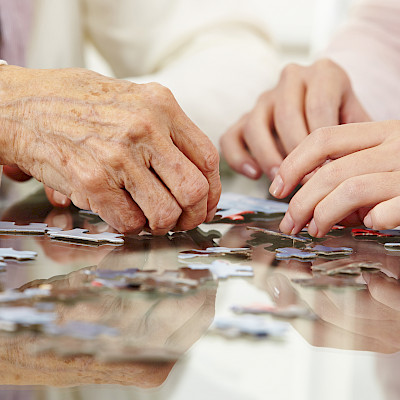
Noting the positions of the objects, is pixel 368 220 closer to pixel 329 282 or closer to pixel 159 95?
pixel 329 282

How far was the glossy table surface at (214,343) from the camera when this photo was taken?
0.45 meters

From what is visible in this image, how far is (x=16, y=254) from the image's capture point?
75cm

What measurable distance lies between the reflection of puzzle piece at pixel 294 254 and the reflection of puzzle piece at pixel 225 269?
8 centimetres

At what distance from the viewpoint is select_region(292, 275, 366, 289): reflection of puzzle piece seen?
2.20 feet

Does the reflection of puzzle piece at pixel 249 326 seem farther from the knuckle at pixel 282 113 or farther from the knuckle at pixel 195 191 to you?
the knuckle at pixel 282 113

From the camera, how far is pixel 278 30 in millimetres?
4766

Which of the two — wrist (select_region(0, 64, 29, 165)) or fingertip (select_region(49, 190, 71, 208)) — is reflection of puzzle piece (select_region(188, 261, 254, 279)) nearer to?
wrist (select_region(0, 64, 29, 165))

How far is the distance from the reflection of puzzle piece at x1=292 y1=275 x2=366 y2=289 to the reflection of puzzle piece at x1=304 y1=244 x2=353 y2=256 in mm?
99

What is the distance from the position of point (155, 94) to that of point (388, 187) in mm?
359

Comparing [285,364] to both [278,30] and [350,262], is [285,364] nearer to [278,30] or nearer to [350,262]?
[350,262]

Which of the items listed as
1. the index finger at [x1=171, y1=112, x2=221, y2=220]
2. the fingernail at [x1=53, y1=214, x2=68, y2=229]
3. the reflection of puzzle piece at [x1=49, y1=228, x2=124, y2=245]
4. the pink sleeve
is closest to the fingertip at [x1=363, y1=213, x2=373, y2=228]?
the index finger at [x1=171, y1=112, x2=221, y2=220]

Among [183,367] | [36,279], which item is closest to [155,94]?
[36,279]

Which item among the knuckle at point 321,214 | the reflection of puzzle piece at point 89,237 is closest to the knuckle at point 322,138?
the knuckle at point 321,214

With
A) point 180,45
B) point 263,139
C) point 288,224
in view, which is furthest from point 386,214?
point 180,45
